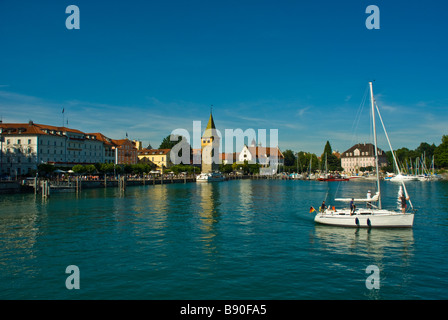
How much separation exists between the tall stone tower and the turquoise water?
351 ft

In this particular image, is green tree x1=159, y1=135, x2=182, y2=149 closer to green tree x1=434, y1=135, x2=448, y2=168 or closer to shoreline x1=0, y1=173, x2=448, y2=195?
shoreline x1=0, y1=173, x2=448, y2=195

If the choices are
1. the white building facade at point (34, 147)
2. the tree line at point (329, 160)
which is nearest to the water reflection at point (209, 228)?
the white building facade at point (34, 147)

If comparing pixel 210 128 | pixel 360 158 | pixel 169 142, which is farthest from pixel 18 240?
pixel 360 158

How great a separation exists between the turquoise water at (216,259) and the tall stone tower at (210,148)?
107 meters

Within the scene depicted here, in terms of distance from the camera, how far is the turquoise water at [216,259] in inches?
Result: 591

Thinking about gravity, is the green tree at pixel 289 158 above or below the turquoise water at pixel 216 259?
above

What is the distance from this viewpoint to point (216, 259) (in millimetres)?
19562

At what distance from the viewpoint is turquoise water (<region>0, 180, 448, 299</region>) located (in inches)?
591

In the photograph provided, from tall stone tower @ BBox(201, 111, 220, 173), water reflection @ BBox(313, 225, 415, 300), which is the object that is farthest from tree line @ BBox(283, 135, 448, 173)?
water reflection @ BBox(313, 225, 415, 300)

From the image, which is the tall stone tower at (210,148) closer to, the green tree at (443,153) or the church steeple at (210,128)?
the church steeple at (210,128)
